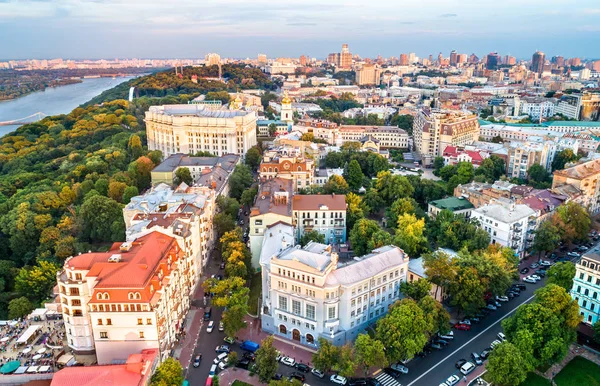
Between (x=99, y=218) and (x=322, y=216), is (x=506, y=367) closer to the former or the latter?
(x=322, y=216)

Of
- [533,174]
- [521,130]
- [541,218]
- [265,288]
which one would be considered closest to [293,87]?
[521,130]

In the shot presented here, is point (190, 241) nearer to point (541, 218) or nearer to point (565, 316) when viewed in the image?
point (565, 316)

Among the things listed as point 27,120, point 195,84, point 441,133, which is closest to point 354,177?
point 441,133

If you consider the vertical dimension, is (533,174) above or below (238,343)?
above

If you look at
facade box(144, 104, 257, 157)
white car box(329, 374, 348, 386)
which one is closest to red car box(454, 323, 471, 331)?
white car box(329, 374, 348, 386)

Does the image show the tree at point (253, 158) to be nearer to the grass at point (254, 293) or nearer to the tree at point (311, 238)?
the tree at point (311, 238)

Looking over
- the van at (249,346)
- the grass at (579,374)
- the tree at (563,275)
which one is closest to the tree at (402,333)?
the van at (249,346)
